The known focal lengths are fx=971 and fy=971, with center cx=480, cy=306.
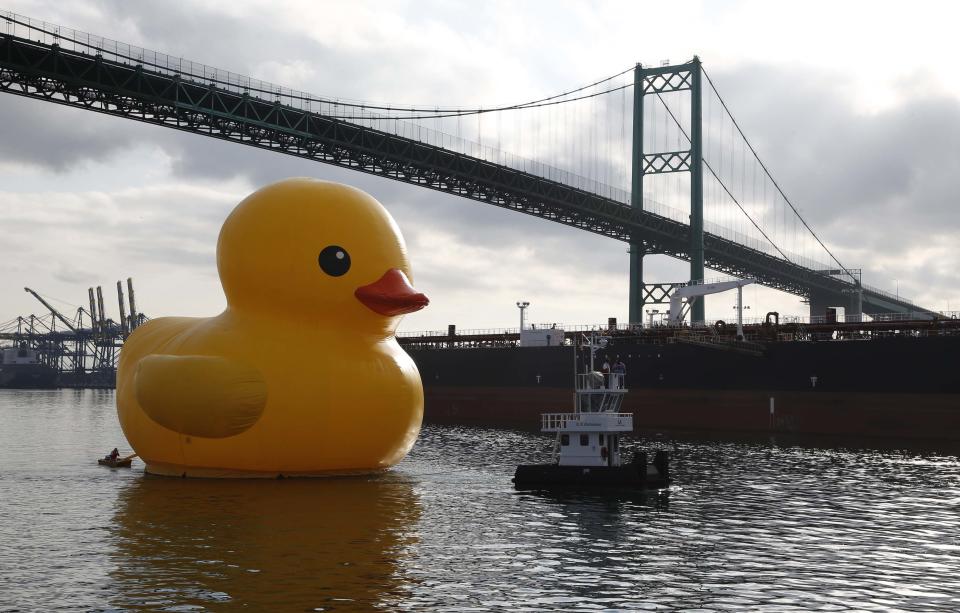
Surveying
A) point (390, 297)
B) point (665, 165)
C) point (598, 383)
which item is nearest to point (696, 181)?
point (665, 165)

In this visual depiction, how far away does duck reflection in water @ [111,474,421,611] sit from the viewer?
1609 cm

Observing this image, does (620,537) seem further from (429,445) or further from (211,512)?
(429,445)

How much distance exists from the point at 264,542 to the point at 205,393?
227 inches

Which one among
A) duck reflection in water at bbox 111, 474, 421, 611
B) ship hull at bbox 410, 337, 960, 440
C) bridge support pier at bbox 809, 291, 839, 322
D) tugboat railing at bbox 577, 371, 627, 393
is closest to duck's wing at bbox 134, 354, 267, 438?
duck reflection in water at bbox 111, 474, 421, 611

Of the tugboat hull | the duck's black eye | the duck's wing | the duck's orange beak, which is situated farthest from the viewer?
the tugboat hull

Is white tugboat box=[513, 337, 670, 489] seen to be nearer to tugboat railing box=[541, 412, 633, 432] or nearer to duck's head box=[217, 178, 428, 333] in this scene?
tugboat railing box=[541, 412, 633, 432]

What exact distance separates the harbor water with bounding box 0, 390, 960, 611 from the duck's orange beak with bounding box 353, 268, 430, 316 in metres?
5.05

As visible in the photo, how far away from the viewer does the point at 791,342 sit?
52.9 metres

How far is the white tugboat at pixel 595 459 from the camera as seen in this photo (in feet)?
96.0

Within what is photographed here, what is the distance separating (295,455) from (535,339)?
43534mm

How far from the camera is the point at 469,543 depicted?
67.6ft

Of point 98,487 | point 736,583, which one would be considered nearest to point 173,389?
point 98,487

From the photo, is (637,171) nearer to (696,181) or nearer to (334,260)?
(696,181)

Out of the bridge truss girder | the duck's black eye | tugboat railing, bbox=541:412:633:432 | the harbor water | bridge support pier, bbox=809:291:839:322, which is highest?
the bridge truss girder
